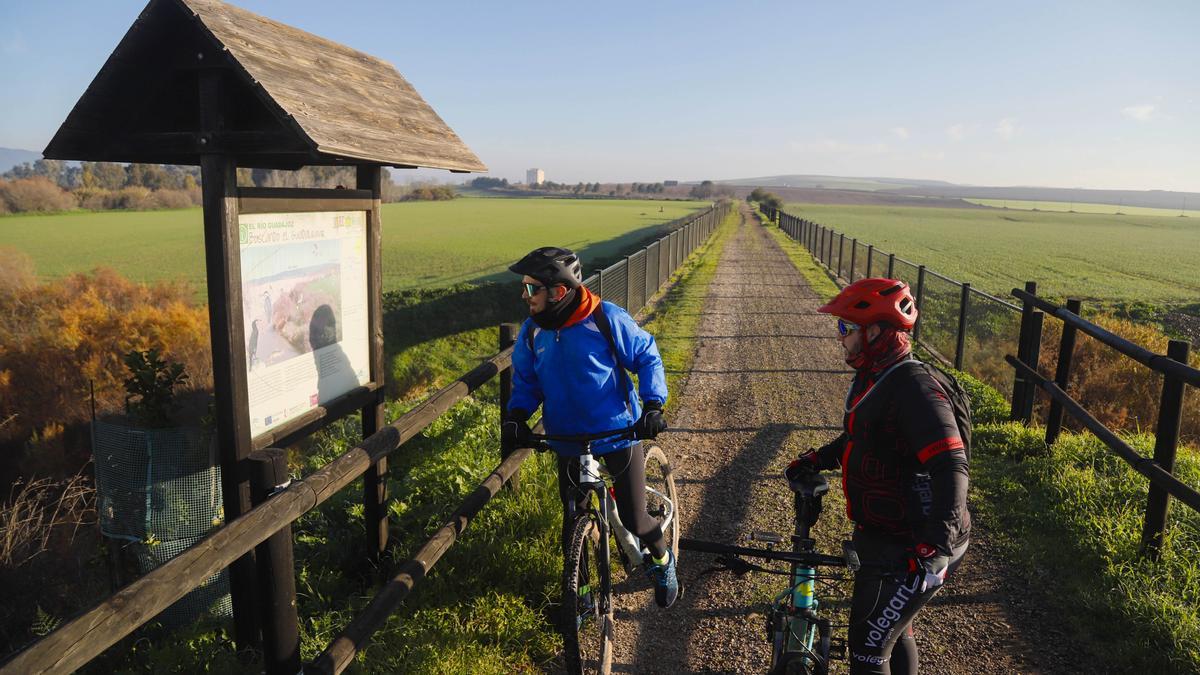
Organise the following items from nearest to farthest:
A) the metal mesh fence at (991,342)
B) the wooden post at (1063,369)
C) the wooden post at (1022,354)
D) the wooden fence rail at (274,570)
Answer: the wooden fence rail at (274,570) < the wooden post at (1063,369) < the wooden post at (1022,354) < the metal mesh fence at (991,342)

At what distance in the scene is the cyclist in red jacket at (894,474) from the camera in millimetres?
2445

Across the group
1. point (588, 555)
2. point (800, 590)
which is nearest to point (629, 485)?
point (588, 555)

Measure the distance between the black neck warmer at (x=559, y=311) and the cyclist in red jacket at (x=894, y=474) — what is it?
3.80 feet

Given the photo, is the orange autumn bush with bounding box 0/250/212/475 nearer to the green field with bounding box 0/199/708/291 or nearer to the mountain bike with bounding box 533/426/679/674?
the green field with bounding box 0/199/708/291

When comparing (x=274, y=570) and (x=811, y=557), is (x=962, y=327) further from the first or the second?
(x=274, y=570)

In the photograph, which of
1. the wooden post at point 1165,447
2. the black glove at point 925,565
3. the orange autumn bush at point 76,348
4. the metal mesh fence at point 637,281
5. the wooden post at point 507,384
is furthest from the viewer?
the orange autumn bush at point 76,348

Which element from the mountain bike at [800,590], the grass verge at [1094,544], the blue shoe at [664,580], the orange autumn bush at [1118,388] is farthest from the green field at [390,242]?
the mountain bike at [800,590]

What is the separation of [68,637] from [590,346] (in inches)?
90.8

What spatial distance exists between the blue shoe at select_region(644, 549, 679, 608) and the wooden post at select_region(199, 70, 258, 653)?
205cm

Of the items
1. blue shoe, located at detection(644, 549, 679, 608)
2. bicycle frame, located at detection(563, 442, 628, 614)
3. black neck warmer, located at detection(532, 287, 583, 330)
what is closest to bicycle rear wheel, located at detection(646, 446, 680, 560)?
blue shoe, located at detection(644, 549, 679, 608)

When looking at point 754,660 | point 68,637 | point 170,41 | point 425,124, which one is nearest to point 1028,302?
point 754,660

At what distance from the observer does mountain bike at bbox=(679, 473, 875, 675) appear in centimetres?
285

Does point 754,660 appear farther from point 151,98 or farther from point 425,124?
point 151,98

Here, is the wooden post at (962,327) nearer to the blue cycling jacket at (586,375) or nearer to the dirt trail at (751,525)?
the dirt trail at (751,525)
